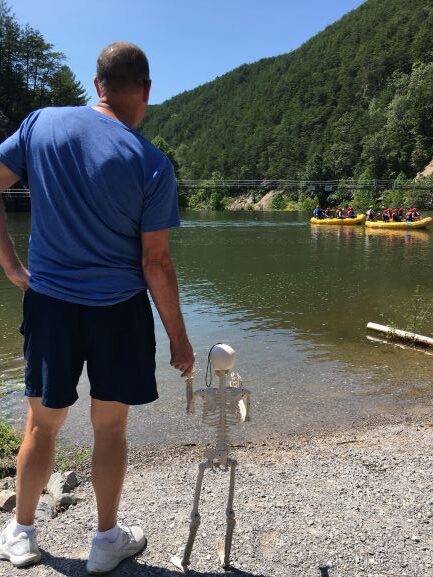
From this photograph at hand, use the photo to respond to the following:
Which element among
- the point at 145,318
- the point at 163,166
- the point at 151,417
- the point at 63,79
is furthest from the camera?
the point at 63,79

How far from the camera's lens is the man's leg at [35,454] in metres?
2.58

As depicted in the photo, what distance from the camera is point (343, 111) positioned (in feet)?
460

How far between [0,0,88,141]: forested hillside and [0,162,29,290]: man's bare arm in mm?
71685

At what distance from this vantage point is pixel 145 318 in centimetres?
256

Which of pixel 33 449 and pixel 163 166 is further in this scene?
pixel 33 449

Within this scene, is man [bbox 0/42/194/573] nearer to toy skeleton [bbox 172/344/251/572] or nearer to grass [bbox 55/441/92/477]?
toy skeleton [bbox 172/344/251/572]

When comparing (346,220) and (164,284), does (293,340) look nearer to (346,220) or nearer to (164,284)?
(164,284)

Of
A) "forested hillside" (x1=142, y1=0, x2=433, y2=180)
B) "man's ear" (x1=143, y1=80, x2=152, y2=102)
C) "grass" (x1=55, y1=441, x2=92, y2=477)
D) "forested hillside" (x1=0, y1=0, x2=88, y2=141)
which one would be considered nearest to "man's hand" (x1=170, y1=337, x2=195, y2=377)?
"man's ear" (x1=143, y1=80, x2=152, y2=102)

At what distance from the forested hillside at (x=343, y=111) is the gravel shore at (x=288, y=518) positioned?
89.5 meters

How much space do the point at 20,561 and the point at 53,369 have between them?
3.34 ft

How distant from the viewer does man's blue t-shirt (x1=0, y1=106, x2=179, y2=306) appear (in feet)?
7.56

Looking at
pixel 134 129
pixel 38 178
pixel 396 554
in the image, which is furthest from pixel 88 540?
pixel 134 129

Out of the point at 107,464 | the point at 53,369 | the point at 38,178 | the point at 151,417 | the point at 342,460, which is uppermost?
the point at 38,178

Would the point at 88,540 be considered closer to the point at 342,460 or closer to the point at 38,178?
the point at 38,178
